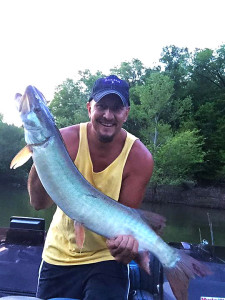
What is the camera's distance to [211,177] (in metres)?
43.7

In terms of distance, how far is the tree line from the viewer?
41.5 metres

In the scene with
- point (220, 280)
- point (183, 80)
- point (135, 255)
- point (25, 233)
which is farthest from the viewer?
point (183, 80)

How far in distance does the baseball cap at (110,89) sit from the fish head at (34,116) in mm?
673

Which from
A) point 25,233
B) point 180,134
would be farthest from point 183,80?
point 25,233

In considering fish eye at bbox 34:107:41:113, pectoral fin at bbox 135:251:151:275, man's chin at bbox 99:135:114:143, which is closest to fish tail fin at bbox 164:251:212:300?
pectoral fin at bbox 135:251:151:275

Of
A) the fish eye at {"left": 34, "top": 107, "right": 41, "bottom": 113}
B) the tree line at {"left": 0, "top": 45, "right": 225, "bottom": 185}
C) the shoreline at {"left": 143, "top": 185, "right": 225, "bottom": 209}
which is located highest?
the tree line at {"left": 0, "top": 45, "right": 225, "bottom": 185}

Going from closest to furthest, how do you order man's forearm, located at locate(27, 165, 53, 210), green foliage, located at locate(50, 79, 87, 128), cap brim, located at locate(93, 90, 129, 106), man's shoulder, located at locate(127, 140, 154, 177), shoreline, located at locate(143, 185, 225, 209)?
man's forearm, located at locate(27, 165, 53, 210), cap brim, located at locate(93, 90, 129, 106), man's shoulder, located at locate(127, 140, 154, 177), shoreline, located at locate(143, 185, 225, 209), green foliage, located at locate(50, 79, 87, 128)

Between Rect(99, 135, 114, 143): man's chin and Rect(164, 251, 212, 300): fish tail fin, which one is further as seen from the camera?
Rect(99, 135, 114, 143): man's chin

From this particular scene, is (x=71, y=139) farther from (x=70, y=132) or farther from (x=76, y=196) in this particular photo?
(x=76, y=196)

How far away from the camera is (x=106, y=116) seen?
10.7 ft

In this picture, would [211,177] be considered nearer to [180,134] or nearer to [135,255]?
[180,134]

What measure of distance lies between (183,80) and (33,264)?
2008 inches

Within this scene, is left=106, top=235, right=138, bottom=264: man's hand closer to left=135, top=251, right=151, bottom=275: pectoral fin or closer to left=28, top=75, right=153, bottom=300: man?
left=135, top=251, right=151, bottom=275: pectoral fin

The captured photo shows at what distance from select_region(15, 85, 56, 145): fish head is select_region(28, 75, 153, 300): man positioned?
20.5 inches
